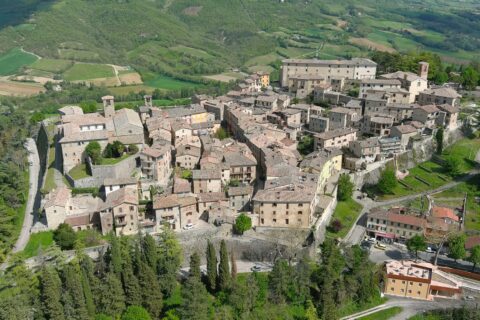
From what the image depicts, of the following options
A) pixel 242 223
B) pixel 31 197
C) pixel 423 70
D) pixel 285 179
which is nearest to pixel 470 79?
pixel 423 70

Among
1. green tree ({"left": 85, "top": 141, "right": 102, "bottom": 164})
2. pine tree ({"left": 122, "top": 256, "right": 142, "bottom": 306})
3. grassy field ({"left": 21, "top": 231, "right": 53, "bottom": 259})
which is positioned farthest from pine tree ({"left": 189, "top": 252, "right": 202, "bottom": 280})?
green tree ({"left": 85, "top": 141, "right": 102, "bottom": 164})

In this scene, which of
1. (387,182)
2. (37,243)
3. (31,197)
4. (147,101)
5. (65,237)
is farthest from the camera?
(147,101)

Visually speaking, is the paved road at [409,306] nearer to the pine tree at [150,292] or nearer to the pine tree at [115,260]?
the pine tree at [150,292]

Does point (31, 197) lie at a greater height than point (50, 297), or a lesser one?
lesser

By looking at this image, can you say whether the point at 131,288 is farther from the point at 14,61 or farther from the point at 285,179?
the point at 14,61

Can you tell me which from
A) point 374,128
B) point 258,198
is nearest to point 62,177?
point 258,198

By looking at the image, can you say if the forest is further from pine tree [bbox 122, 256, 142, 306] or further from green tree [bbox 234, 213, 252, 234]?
green tree [bbox 234, 213, 252, 234]
